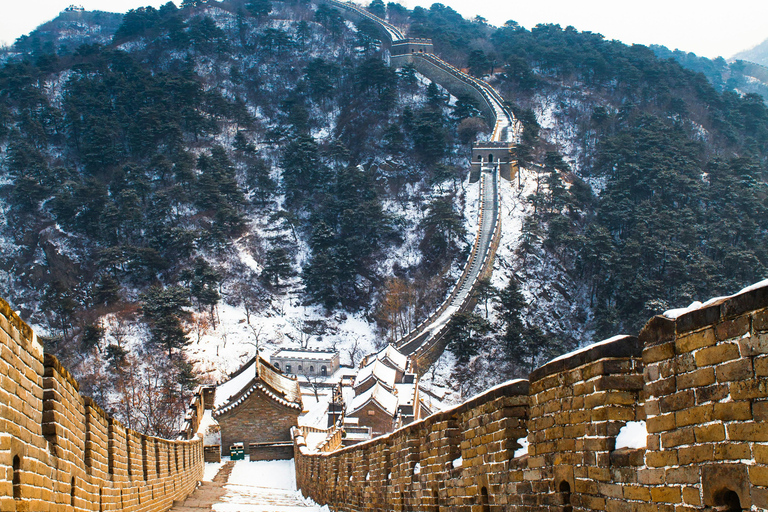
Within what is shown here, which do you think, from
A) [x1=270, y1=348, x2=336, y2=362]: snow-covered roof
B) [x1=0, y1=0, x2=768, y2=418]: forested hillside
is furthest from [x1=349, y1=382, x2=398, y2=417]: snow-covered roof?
[x1=270, y1=348, x2=336, y2=362]: snow-covered roof

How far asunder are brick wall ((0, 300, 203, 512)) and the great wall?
2 cm

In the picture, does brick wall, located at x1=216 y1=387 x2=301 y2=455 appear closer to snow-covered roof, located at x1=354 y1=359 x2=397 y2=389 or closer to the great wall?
snow-covered roof, located at x1=354 y1=359 x2=397 y2=389

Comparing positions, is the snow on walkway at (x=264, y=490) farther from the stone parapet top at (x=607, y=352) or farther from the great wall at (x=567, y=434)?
the stone parapet top at (x=607, y=352)

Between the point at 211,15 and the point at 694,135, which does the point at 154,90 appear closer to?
the point at 211,15

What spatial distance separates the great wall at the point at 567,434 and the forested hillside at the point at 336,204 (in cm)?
3328

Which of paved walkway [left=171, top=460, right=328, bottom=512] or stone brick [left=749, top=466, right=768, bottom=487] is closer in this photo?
stone brick [left=749, top=466, right=768, bottom=487]

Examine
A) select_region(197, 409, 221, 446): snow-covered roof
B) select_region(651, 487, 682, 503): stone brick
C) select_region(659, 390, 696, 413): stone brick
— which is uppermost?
select_region(659, 390, 696, 413): stone brick

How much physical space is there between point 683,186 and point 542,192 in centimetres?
1489

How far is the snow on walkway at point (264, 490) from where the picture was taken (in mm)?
16844

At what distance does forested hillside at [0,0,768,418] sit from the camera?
5462 cm

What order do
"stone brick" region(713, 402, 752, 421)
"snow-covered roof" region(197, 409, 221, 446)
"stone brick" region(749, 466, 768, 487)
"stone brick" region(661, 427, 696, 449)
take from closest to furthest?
"stone brick" region(749, 466, 768, 487) < "stone brick" region(713, 402, 752, 421) < "stone brick" region(661, 427, 696, 449) < "snow-covered roof" region(197, 409, 221, 446)

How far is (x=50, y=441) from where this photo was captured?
6.05m

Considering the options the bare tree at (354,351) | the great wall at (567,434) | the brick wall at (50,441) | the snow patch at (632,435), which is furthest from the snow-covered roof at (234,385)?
the snow patch at (632,435)

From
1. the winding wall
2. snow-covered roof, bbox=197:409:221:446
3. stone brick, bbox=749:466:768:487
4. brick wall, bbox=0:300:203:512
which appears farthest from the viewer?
the winding wall
